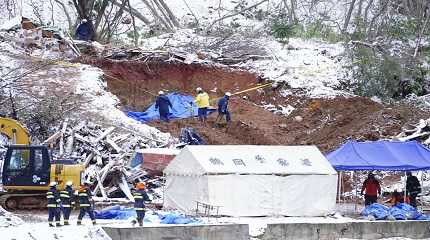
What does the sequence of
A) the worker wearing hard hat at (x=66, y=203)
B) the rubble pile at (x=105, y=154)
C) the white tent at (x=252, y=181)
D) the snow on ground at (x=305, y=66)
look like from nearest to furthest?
the worker wearing hard hat at (x=66, y=203), the white tent at (x=252, y=181), the rubble pile at (x=105, y=154), the snow on ground at (x=305, y=66)

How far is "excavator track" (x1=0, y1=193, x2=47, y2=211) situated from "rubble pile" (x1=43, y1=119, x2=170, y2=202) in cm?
279

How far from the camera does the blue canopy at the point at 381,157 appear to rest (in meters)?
26.2

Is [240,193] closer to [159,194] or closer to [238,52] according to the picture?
[159,194]

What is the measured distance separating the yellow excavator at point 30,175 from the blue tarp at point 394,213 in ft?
27.9

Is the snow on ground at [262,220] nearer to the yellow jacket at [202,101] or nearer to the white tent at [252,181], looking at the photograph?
the white tent at [252,181]

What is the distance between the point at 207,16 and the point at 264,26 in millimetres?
7965

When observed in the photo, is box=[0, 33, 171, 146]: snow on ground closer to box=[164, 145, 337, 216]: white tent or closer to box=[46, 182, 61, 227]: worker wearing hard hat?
box=[164, 145, 337, 216]: white tent

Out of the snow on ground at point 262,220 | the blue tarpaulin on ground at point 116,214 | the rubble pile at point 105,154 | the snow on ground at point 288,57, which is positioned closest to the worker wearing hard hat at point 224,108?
the rubble pile at point 105,154

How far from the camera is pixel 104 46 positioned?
42.6 metres

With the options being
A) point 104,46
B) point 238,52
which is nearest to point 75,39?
point 104,46

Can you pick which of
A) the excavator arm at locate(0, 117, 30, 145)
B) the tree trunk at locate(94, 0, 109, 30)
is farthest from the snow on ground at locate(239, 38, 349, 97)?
the excavator arm at locate(0, 117, 30, 145)

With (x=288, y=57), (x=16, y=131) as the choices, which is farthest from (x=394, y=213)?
(x=288, y=57)

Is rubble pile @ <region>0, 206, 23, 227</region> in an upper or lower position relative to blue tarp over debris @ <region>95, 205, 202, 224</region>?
upper

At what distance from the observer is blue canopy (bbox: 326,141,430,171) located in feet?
85.8
